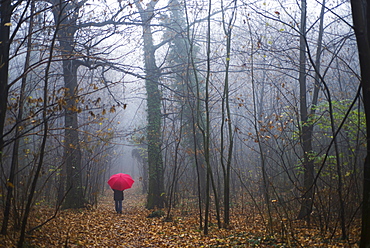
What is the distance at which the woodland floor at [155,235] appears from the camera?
17.6 feet

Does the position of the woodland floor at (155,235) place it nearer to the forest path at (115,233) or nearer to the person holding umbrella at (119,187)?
the forest path at (115,233)

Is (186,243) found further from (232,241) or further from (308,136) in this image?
(308,136)

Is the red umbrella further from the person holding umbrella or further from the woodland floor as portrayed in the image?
the woodland floor

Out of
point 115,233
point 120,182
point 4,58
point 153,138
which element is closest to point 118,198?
point 120,182

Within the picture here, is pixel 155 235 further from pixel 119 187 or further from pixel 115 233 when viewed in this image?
pixel 119 187

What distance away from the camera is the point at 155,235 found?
748 centimetres

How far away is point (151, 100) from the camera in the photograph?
13.3m

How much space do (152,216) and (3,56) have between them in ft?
24.4

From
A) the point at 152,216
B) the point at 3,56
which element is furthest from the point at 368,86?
the point at 152,216

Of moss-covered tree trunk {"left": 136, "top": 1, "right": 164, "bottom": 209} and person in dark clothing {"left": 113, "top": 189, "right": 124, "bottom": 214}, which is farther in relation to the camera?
moss-covered tree trunk {"left": 136, "top": 1, "right": 164, "bottom": 209}

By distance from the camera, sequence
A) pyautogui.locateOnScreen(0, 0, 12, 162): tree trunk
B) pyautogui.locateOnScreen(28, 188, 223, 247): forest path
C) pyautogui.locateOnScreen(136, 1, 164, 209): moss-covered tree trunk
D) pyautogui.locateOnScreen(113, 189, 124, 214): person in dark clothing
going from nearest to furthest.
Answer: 1. pyautogui.locateOnScreen(0, 0, 12, 162): tree trunk
2. pyautogui.locateOnScreen(28, 188, 223, 247): forest path
3. pyautogui.locateOnScreen(113, 189, 124, 214): person in dark clothing
4. pyautogui.locateOnScreen(136, 1, 164, 209): moss-covered tree trunk

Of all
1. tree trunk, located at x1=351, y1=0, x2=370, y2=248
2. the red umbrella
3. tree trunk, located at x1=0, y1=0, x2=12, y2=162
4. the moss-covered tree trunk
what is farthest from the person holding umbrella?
tree trunk, located at x1=351, y1=0, x2=370, y2=248

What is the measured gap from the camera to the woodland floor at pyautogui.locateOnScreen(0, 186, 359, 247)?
5.37 m

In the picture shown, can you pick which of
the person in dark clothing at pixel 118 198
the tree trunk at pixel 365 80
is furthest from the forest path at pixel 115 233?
the tree trunk at pixel 365 80
